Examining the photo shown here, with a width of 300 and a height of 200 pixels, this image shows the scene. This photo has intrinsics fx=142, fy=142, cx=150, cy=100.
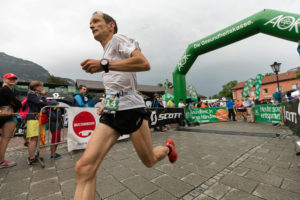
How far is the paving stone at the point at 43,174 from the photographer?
243 cm

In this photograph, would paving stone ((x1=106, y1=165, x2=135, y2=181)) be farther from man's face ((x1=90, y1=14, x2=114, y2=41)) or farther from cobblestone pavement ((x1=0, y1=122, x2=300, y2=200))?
man's face ((x1=90, y1=14, x2=114, y2=41))

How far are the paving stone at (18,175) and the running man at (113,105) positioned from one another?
2367mm

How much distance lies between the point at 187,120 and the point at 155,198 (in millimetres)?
7033

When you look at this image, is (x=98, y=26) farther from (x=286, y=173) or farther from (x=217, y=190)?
(x=286, y=173)

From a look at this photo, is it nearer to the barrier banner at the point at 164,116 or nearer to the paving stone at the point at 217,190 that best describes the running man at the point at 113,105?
the paving stone at the point at 217,190

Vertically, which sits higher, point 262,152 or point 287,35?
point 287,35

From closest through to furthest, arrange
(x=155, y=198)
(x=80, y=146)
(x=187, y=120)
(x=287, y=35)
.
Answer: (x=155, y=198)
(x=80, y=146)
(x=287, y=35)
(x=187, y=120)

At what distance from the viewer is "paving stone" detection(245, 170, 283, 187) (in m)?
2.01

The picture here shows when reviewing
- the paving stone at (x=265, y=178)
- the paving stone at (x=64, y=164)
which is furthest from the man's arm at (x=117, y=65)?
the paving stone at (x=64, y=164)

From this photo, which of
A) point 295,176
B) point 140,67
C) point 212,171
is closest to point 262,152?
point 295,176

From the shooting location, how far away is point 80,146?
4012 mm

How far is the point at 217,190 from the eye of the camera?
1872 mm

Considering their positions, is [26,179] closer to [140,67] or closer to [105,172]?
[105,172]

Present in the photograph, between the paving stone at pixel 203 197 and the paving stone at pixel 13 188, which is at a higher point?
the paving stone at pixel 203 197
